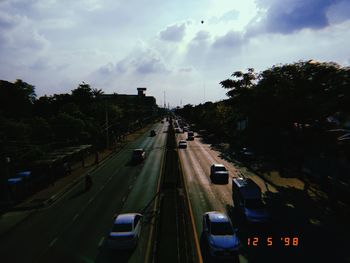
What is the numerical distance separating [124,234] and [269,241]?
926cm

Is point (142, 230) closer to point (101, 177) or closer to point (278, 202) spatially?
point (278, 202)

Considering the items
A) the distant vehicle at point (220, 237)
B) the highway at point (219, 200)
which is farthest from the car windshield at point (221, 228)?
the highway at point (219, 200)

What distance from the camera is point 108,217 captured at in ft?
89.3

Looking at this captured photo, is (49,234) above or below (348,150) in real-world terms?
below

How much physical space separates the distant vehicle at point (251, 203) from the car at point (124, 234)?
8.10 m

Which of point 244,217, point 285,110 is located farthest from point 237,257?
point 285,110

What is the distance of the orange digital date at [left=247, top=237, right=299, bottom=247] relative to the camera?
21250mm

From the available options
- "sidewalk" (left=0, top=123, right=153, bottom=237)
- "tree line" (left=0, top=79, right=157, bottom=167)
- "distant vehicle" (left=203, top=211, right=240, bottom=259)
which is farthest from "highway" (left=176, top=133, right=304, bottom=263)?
"tree line" (left=0, top=79, right=157, bottom=167)

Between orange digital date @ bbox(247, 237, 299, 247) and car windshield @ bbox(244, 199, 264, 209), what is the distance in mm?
3025

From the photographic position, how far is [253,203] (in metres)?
24.8

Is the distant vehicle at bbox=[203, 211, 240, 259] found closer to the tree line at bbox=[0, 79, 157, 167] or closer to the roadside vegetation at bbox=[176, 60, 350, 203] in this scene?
the roadside vegetation at bbox=[176, 60, 350, 203]

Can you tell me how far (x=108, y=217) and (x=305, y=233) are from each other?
49.3 ft

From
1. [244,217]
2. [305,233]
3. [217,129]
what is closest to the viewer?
[305,233]

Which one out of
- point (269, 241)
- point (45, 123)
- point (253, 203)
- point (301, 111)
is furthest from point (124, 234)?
point (45, 123)
